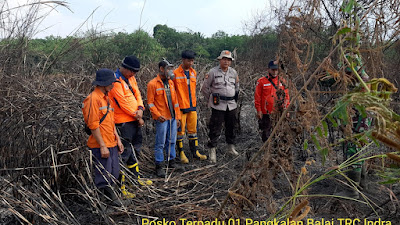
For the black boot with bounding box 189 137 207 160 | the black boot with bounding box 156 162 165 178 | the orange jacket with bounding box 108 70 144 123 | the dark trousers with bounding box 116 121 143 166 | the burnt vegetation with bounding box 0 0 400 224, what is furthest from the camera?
the black boot with bounding box 189 137 207 160

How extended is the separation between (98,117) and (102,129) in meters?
0.17

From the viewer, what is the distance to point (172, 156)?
491cm

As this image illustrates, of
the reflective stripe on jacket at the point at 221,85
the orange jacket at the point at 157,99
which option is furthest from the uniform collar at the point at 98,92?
the reflective stripe on jacket at the point at 221,85

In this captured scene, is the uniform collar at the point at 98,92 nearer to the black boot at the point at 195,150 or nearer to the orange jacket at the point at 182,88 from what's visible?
the orange jacket at the point at 182,88

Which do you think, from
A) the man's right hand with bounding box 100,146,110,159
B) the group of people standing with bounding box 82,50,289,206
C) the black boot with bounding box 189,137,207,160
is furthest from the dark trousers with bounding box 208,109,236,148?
the man's right hand with bounding box 100,146,110,159

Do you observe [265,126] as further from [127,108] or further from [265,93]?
[127,108]

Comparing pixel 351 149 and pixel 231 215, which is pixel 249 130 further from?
pixel 231 215

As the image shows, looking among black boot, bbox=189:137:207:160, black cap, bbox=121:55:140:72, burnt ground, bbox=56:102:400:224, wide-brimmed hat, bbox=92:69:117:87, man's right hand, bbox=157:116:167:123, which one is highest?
black cap, bbox=121:55:140:72

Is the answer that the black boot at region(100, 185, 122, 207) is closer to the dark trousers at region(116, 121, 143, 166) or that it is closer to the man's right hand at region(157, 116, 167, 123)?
the dark trousers at region(116, 121, 143, 166)

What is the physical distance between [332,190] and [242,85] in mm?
3922

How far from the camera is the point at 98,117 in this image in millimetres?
3213

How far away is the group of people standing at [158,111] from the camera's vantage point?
3297 millimetres

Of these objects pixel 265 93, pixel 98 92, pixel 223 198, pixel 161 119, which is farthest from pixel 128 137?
pixel 265 93

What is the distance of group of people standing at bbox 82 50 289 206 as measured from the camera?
3.30m
